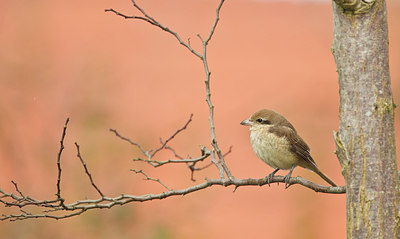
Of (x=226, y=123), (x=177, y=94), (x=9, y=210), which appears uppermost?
(x=177, y=94)

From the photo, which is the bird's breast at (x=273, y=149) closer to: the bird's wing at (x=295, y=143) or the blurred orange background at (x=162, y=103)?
the bird's wing at (x=295, y=143)

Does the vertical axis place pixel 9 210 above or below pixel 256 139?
above

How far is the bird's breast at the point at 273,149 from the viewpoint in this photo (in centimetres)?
413

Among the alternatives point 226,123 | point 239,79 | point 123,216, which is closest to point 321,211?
point 123,216

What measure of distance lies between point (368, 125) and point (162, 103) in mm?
14184

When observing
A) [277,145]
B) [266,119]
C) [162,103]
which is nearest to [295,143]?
[277,145]

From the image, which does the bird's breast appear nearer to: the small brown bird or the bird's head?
the small brown bird

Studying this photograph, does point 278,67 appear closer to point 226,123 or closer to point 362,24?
point 226,123

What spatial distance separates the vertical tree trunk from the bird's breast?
190 cm

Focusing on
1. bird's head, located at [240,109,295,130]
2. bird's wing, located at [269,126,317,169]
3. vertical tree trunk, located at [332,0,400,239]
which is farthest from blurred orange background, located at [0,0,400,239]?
vertical tree trunk, located at [332,0,400,239]

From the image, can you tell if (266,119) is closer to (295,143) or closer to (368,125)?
(295,143)

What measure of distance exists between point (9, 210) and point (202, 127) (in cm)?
698

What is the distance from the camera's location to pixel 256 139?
4.23m

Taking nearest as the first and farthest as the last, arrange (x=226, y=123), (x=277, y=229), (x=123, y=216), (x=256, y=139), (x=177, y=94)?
1. (x=256, y=139)
2. (x=123, y=216)
3. (x=277, y=229)
4. (x=226, y=123)
5. (x=177, y=94)
